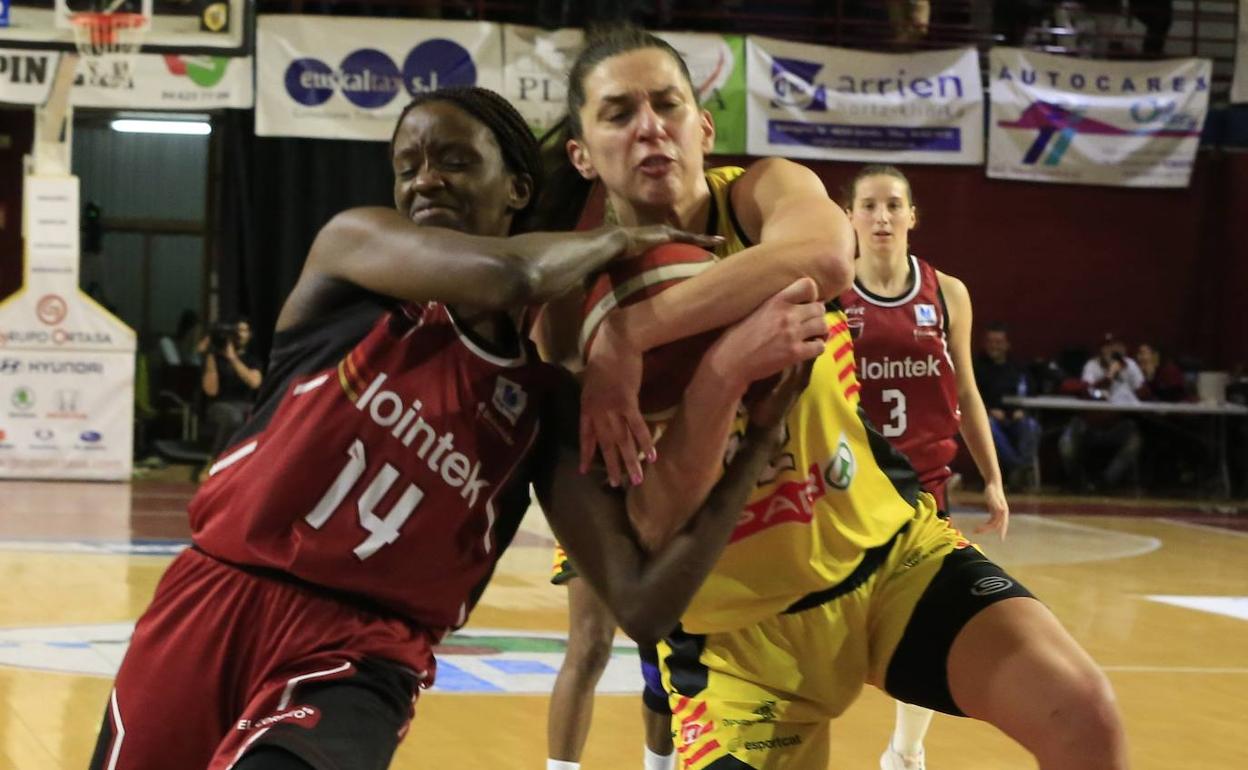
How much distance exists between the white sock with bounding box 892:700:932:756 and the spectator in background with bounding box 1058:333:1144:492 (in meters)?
11.6

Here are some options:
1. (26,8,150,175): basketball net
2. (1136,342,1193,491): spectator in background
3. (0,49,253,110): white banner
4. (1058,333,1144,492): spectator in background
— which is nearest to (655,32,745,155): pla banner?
(0,49,253,110): white banner

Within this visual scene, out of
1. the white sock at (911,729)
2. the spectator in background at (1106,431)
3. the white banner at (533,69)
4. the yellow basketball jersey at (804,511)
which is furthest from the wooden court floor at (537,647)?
the white banner at (533,69)

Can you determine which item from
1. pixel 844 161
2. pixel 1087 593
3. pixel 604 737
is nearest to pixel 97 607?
pixel 604 737

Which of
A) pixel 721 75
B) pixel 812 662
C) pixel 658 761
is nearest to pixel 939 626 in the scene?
pixel 812 662

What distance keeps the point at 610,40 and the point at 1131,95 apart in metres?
14.7

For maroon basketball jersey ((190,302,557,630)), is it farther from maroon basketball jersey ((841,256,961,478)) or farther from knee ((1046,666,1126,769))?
maroon basketball jersey ((841,256,961,478))

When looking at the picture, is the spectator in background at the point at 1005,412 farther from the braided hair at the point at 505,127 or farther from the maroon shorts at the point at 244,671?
the maroon shorts at the point at 244,671

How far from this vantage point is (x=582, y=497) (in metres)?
2.67

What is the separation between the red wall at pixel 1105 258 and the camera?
1759 centimetres

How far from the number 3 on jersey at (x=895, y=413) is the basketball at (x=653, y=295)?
2.43m

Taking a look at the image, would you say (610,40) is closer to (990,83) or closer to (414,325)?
(414,325)

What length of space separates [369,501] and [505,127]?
0.68 metres

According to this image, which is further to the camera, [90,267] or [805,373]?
[90,267]

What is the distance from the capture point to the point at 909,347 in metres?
5.37
